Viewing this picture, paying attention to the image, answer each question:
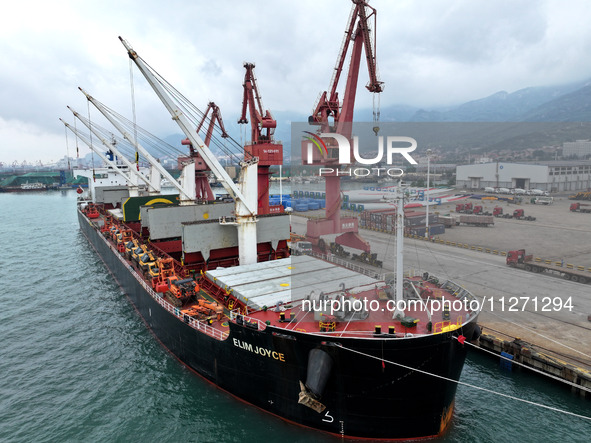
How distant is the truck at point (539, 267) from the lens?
91.4ft

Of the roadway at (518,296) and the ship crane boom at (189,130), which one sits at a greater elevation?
the ship crane boom at (189,130)

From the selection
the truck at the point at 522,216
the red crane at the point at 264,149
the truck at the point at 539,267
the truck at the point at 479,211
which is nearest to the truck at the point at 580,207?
the truck at the point at 522,216

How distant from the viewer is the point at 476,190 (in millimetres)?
31094

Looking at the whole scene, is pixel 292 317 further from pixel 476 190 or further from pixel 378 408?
pixel 476 190

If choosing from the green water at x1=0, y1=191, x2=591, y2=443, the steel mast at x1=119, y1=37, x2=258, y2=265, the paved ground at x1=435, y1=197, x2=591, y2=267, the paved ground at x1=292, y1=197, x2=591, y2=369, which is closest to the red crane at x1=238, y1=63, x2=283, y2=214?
the steel mast at x1=119, y1=37, x2=258, y2=265

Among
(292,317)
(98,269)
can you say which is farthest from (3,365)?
(98,269)

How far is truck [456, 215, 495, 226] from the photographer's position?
134 ft

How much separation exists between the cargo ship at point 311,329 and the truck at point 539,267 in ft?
58.4

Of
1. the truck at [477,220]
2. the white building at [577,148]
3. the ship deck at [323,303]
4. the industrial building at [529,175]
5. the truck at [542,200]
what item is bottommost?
the ship deck at [323,303]

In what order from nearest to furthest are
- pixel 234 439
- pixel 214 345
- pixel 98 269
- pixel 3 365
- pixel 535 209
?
pixel 234 439
pixel 214 345
pixel 3 365
pixel 535 209
pixel 98 269

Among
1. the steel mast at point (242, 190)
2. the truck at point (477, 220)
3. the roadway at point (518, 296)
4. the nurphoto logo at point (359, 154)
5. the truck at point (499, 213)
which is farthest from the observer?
the truck at point (477, 220)

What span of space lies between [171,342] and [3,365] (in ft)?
33.4

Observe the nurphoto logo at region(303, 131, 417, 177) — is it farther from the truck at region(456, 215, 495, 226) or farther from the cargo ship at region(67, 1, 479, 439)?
the truck at region(456, 215, 495, 226)

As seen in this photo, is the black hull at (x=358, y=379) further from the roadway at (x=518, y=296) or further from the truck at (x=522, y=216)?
the truck at (x=522, y=216)
